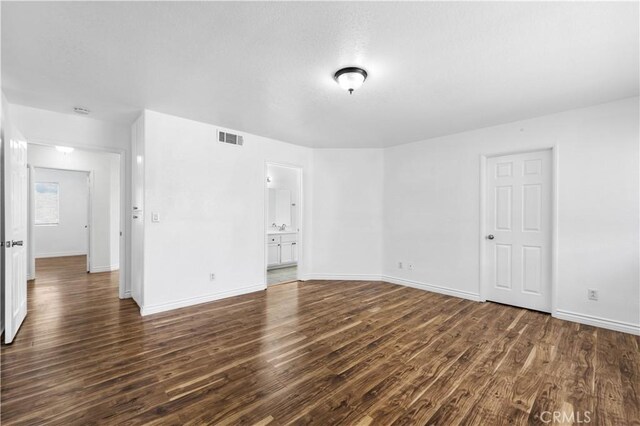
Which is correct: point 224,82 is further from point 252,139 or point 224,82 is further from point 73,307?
point 73,307

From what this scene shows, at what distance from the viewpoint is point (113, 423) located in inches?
68.0

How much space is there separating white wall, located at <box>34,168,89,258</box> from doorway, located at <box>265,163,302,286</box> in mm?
5458

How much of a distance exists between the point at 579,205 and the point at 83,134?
6.57m

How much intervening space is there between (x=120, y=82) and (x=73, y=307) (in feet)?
10.3

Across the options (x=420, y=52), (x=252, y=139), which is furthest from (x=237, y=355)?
(x=252, y=139)

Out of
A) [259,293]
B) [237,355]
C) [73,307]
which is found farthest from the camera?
[259,293]

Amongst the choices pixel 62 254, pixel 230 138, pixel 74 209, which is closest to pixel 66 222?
pixel 74 209

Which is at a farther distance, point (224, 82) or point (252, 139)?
point (252, 139)

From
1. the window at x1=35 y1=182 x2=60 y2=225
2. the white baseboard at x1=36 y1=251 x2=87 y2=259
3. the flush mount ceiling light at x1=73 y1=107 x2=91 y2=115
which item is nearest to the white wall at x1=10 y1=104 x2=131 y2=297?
the flush mount ceiling light at x1=73 y1=107 x2=91 y2=115

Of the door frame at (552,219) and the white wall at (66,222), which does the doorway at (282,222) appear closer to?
the door frame at (552,219)

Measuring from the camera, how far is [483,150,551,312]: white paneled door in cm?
376

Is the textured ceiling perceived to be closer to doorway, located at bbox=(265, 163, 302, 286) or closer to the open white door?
the open white door

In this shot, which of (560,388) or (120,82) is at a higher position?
(120,82)

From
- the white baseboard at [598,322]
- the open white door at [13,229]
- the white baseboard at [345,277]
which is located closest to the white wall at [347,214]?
the white baseboard at [345,277]
